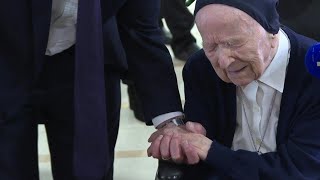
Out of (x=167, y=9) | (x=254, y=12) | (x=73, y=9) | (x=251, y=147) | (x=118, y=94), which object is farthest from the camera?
(x=167, y=9)

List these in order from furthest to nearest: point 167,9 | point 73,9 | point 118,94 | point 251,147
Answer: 1. point 167,9
2. point 118,94
3. point 251,147
4. point 73,9

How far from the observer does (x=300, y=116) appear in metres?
1.51

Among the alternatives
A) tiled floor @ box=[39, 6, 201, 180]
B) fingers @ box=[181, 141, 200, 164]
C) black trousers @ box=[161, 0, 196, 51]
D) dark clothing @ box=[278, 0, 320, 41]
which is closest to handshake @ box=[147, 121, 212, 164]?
fingers @ box=[181, 141, 200, 164]

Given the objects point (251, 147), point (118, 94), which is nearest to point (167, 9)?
point (118, 94)

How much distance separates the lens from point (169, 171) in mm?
1560

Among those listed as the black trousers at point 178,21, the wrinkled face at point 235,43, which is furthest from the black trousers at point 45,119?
the black trousers at point 178,21

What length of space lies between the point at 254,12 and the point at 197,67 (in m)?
0.33

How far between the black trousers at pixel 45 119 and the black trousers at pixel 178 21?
2.07 meters

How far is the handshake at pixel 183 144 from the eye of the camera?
1.54 meters

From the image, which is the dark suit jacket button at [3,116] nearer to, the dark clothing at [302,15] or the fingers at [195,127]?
the fingers at [195,127]

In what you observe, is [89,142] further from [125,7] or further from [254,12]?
[254,12]

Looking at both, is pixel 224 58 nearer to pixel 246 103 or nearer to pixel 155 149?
pixel 246 103

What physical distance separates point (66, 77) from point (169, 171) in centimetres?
43

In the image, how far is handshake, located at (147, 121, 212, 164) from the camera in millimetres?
1536
